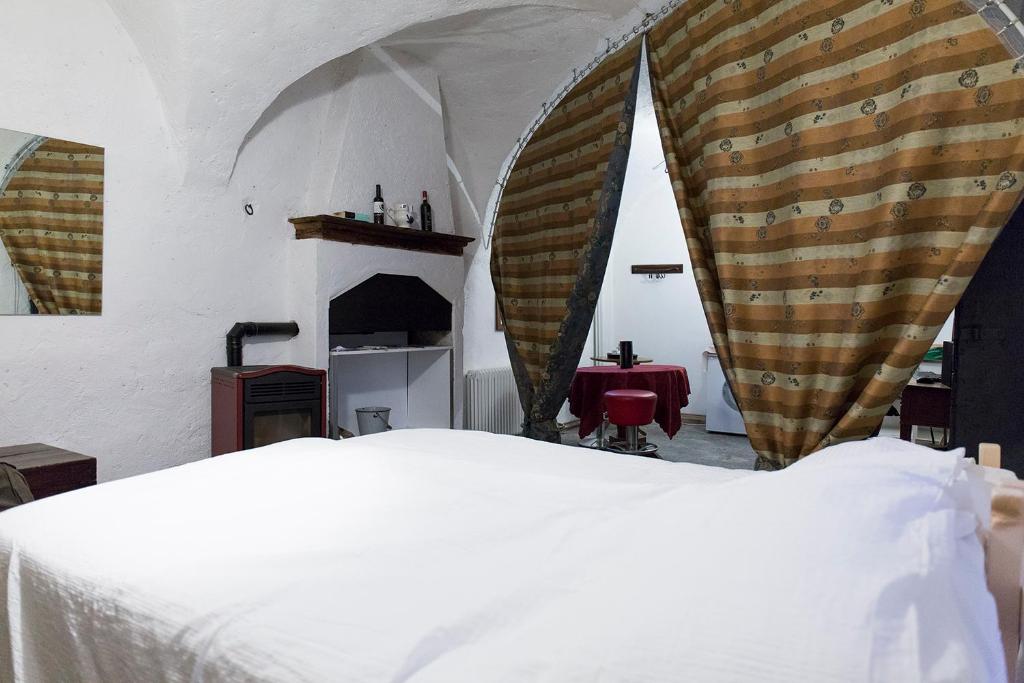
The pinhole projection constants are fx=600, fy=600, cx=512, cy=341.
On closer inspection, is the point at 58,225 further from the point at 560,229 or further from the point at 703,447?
the point at 703,447

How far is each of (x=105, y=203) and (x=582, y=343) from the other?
288cm

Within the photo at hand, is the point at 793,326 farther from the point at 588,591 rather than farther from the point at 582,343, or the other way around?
the point at 588,591

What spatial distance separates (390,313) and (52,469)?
2315 mm

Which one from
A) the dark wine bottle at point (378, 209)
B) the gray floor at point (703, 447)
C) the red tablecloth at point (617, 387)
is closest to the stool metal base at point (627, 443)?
the gray floor at point (703, 447)

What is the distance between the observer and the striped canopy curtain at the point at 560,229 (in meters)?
3.87

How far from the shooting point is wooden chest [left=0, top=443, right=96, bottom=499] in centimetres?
234

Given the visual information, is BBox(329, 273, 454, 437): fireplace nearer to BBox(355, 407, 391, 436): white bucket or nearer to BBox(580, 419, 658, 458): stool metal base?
BBox(355, 407, 391, 436): white bucket

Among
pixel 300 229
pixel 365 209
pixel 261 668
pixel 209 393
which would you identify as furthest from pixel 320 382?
pixel 261 668

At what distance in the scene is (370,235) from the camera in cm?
412

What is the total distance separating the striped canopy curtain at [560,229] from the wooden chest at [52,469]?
269cm

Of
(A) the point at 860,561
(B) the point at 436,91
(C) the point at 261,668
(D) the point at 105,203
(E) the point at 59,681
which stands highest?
(B) the point at 436,91

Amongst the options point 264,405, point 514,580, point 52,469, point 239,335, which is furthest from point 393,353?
point 514,580

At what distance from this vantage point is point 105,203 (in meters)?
3.07

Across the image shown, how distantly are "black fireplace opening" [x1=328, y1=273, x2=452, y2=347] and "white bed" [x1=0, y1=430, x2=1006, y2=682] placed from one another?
2.76 m
